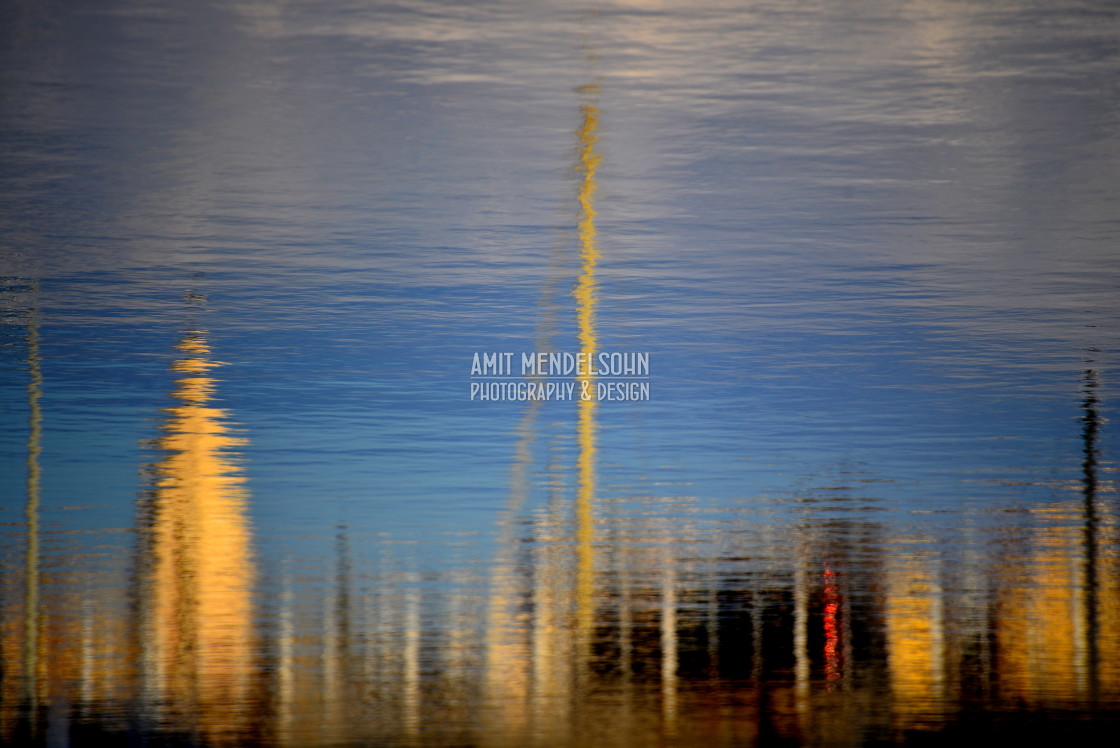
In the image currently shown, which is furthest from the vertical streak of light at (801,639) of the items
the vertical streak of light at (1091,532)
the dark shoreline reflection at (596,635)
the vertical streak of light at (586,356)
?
the vertical streak of light at (1091,532)

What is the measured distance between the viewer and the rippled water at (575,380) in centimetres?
698

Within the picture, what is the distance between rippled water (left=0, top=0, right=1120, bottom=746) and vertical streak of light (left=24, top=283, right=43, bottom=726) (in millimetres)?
34

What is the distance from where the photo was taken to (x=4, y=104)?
15.7 meters

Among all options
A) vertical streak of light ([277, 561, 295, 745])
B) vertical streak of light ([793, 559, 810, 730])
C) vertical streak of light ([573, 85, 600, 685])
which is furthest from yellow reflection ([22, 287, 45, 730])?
vertical streak of light ([793, 559, 810, 730])

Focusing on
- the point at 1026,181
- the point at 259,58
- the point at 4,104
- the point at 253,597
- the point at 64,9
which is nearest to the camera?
the point at 253,597

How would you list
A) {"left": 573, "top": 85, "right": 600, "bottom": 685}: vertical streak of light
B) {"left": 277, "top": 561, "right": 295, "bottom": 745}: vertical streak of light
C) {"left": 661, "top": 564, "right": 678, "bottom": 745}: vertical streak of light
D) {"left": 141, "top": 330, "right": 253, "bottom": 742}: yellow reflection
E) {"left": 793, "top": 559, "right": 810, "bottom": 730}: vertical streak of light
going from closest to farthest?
{"left": 277, "top": 561, "right": 295, "bottom": 745}: vertical streak of light < {"left": 661, "top": 564, "right": 678, "bottom": 745}: vertical streak of light < {"left": 793, "top": 559, "right": 810, "bottom": 730}: vertical streak of light < {"left": 141, "top": 330, "right": 253, "bottom": 742}: yellow reflection < {"left": 573, "top": 85, "right": 600, "bottom": 685}: vertical streak of light

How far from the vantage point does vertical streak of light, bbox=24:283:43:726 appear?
6879 mm

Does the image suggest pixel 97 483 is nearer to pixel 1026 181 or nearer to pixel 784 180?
pixel 784 180

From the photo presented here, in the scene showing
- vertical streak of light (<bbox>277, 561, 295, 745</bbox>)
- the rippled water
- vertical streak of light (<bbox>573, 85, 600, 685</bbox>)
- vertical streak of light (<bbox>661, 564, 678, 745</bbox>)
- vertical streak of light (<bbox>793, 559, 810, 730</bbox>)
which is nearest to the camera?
vertical streak of light (<bbox>277, 561, 295, 745</bbox>)

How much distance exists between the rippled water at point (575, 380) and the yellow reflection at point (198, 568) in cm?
3

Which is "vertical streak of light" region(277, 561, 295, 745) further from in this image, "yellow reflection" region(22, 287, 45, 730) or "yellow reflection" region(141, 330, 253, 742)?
"yellow reflection" region(22, 287, 45, 730)

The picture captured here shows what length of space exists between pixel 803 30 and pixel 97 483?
10928mm

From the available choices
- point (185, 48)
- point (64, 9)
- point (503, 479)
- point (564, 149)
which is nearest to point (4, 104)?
point (185, 48)

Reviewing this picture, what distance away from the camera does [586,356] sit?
12.0 metres
